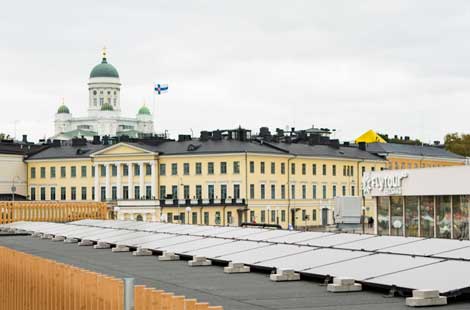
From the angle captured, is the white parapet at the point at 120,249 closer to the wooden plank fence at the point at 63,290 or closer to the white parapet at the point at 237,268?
the wooden plank fence at the point at 63,290

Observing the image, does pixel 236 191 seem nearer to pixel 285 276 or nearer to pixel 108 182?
pixel 108 182

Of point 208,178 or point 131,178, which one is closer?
point 208,178

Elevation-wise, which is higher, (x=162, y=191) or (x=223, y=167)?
(x=223, y=167)

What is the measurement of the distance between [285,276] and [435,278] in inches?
139

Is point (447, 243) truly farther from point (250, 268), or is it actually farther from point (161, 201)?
point (161, 201)

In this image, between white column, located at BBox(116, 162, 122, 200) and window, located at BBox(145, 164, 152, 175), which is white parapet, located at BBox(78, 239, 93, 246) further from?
white column, located at BBox(116, 162, 122, 200)

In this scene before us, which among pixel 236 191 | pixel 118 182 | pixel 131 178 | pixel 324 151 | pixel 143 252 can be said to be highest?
pixel 324 151

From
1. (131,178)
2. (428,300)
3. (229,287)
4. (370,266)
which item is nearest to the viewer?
(428,300)

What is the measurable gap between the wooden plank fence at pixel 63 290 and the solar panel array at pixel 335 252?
413 centimetres

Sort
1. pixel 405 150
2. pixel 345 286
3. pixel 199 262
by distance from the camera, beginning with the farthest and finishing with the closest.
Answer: pixel 405 150
pixel 199 262
pixel 345 286

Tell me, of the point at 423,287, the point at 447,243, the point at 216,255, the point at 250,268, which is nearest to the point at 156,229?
the point at 216,255

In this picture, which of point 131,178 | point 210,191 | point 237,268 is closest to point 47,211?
point 237,268

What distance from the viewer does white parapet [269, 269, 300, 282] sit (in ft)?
57.5

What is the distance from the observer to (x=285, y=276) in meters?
17.6
